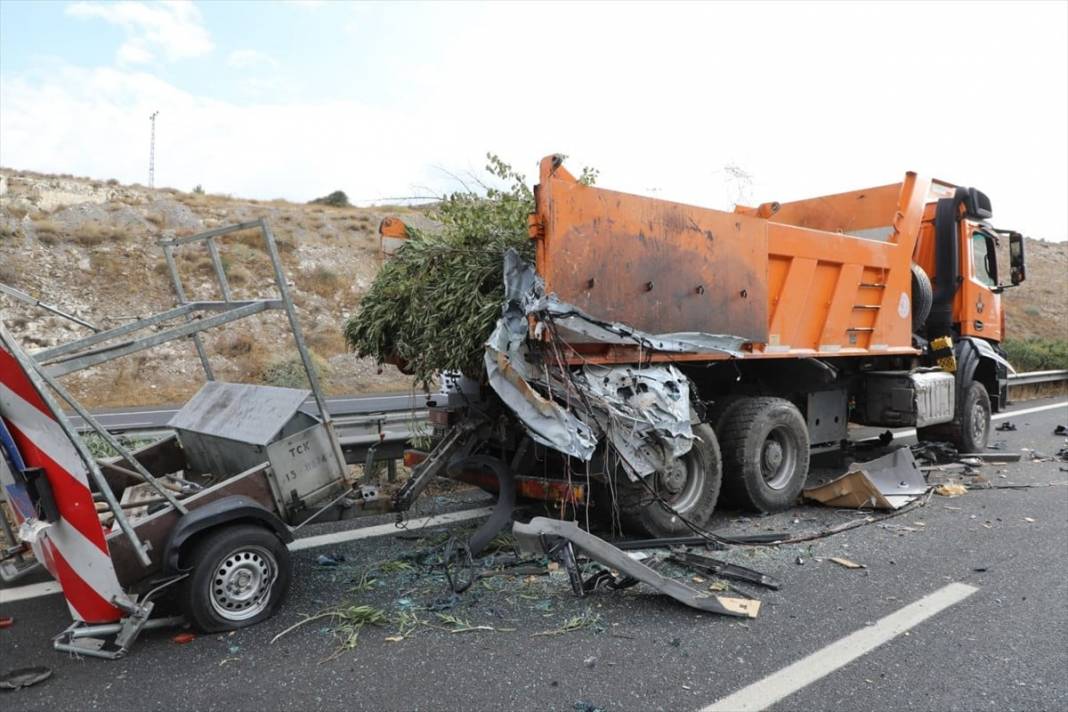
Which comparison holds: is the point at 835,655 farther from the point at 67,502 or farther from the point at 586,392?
the point at 67,502

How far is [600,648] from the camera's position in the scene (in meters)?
3.53

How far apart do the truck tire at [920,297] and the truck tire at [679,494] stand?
3.55 meters

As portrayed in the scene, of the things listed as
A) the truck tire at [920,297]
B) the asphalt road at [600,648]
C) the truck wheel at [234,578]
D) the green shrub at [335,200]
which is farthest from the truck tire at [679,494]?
the green shrub at [335,200]

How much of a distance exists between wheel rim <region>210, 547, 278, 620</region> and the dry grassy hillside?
1395 cm

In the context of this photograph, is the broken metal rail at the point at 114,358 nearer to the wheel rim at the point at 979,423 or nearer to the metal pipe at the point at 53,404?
the metal pipe at the point at 53,404

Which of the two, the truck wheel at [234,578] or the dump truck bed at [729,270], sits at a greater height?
the dump truck bed at [729,270]

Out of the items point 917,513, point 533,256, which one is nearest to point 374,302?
point 533,256

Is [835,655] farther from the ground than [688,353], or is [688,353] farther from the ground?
[688,353]

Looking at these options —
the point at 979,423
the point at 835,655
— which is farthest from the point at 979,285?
the point at 835,655

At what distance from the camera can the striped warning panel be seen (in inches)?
130

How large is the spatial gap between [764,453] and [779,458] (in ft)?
0.64

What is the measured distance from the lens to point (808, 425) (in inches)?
273

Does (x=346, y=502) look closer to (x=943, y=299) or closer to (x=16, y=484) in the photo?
(x=16, y=484)

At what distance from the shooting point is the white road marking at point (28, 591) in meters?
4.22
